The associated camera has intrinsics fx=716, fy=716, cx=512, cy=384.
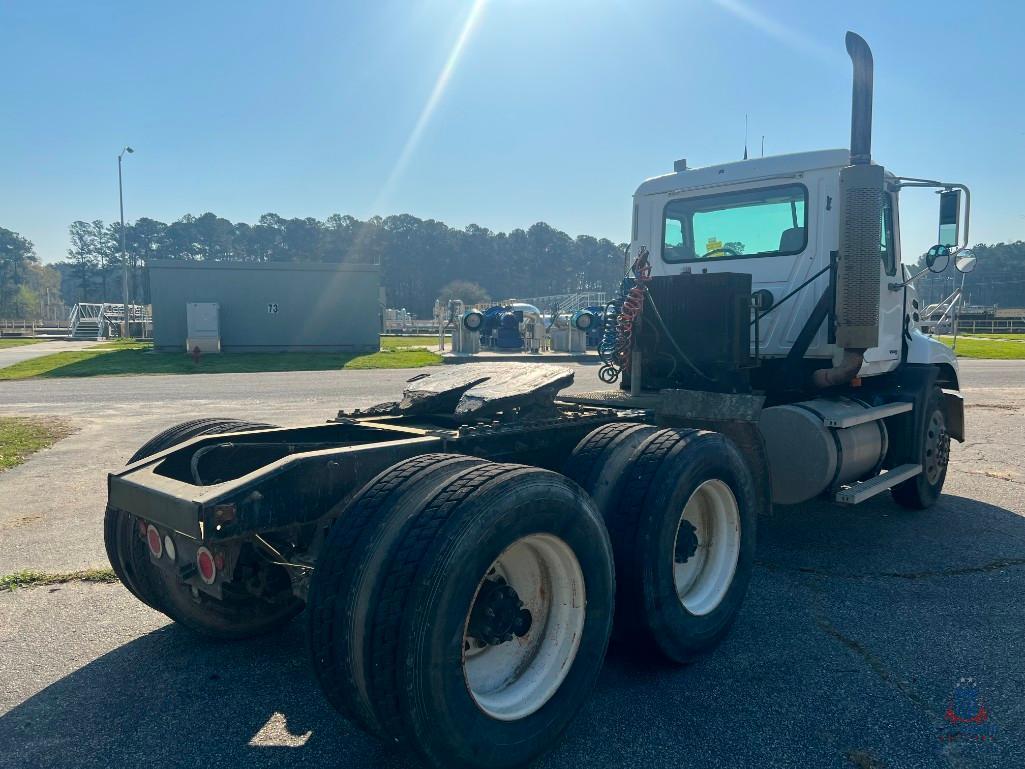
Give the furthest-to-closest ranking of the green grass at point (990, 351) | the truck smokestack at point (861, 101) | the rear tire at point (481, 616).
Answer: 1. the green grass at point (990, 351)
2. the truck smokestack at point (861, 101)
3. the rear tire at point (481, 616)

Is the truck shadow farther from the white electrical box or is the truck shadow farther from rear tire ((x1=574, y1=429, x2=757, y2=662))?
the white electrical box

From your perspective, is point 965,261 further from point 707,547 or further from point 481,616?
Result: point 481,616

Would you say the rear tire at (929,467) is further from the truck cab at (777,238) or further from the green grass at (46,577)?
the green grass at (46,577)

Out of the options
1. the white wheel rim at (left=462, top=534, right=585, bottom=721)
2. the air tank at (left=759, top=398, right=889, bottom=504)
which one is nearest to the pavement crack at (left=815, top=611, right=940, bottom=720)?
the air tank at (left=759, top=398, right=889, bottom=504)

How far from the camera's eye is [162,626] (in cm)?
389

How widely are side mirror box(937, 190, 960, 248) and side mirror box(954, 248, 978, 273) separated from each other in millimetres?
132

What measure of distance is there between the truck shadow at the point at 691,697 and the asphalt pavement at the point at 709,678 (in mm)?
10

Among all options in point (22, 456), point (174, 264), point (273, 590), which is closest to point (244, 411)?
point (22, 456)

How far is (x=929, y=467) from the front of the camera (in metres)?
6.52

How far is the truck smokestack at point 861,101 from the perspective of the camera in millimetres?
5402

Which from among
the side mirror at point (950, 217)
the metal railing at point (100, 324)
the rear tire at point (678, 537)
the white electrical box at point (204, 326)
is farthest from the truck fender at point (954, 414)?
the metal railing at point (100, 324)

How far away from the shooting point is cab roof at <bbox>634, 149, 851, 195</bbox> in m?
5.60

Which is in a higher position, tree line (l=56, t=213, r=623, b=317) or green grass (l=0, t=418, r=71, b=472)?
tree line (l=56, t=213, r=623, b=317)

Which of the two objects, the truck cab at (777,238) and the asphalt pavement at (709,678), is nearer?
the asphalt pavement at (709,678)
